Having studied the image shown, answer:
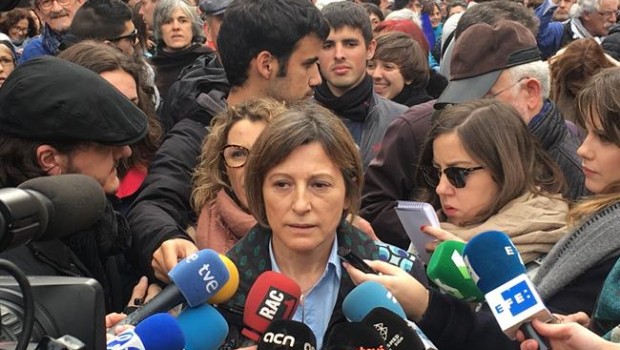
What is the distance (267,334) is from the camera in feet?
7.29

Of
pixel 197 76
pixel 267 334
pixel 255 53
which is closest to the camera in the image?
pixel 267 334

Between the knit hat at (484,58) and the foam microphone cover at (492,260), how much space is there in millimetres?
1780

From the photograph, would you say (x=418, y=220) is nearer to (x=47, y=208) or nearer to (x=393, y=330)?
(x=393, y=330)

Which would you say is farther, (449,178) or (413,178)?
(413,178)

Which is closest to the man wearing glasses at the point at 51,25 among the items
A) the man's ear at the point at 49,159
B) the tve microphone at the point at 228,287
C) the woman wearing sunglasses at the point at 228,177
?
the woman wearing sunglasses at the point at 228,177

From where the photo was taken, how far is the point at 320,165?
282cm

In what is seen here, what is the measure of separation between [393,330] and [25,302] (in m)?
0.99

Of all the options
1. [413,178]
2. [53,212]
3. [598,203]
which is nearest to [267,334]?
[53,212]

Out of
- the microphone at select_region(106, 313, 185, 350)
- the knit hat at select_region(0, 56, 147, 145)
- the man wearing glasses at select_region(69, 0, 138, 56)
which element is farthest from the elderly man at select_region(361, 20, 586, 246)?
the man wearing glasses at select_region(69, 0, 138, 56)

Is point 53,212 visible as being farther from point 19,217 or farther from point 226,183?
point 226,183

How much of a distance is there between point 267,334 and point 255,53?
6.89 feet

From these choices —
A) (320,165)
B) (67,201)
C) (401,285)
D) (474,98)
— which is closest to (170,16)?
(474,98)

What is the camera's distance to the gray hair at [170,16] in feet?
24.1

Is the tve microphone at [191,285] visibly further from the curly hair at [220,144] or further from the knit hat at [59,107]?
the curly hair at [220,144]
